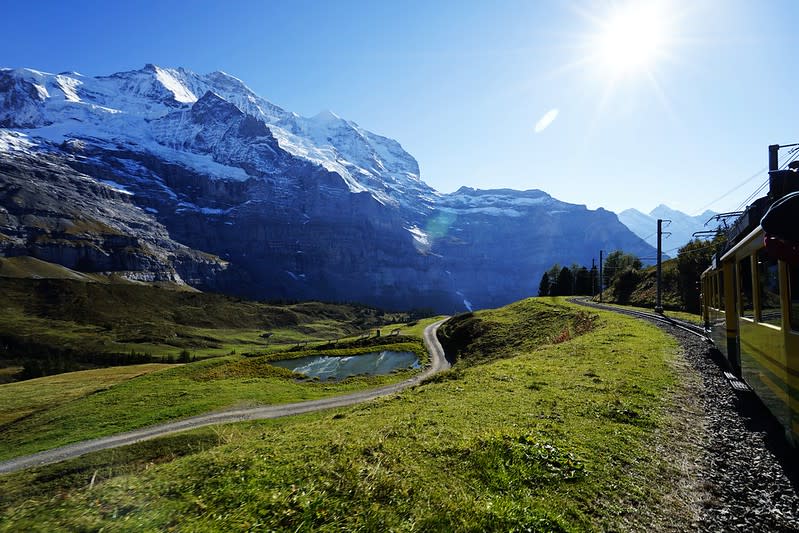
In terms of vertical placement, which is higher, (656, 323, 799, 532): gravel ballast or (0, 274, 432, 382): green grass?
(656, 323, 799, 532): gravel ballast

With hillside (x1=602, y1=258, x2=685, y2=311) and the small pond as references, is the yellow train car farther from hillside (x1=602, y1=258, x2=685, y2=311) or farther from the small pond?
hillside (x1=602, y1=258, x2=685, y2=311)

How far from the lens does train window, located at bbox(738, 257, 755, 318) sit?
14109 mm

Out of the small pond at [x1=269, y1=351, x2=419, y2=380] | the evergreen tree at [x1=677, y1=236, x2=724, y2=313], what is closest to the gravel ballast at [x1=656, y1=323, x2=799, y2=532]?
the small pond at [x1=269, y1=351, x2=419, y2=380]

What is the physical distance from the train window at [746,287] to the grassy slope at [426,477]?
4.50 meters

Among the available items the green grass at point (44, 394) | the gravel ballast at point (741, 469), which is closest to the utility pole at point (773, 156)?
the gravel ballast at point (741, 469)

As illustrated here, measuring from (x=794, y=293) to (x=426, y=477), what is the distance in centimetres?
1058

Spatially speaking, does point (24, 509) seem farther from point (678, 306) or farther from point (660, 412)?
point (678, 306)

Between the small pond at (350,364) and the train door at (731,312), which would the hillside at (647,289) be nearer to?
the small pond at (350,364)

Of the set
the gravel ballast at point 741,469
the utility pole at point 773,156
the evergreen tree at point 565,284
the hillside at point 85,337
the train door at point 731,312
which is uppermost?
the utility pole at point 773,156

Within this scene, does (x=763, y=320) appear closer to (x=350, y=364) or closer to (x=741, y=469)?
(x=741, y=469)

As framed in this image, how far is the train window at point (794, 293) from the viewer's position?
9648 millimetres

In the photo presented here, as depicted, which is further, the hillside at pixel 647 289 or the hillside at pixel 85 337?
the hillside at pixel 85 337

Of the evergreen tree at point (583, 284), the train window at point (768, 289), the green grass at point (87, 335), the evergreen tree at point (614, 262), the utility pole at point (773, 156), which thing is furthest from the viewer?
the green grass at point (87, 335)

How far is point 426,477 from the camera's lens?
836cm
